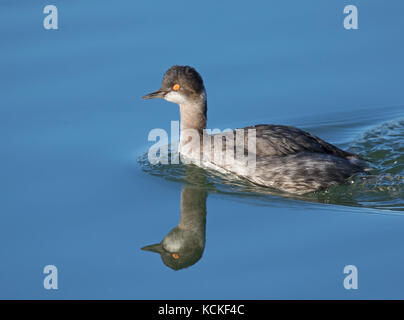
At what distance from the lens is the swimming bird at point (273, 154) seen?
29.7ft

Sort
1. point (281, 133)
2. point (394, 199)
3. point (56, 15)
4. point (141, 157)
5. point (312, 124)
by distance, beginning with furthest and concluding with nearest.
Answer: point (56, 15) → point (312, 124) → point (141, 157) → point (281, 133) → point (394, 199)

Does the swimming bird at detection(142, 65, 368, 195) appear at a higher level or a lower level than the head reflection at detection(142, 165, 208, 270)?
higher

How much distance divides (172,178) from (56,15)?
4.75 m

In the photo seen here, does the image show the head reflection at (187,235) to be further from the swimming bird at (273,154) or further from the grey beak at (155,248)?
the swimming bird at (273,154)

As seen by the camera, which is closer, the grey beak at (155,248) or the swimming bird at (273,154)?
the grey beak at (155,248)

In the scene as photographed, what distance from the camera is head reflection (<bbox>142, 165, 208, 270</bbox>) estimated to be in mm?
7664

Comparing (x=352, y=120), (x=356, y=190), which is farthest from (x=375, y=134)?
(x=356, y=190)

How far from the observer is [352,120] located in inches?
437

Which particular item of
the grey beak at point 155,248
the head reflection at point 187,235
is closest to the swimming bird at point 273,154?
the head reflection at point 187,235

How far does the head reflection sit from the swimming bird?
1.92 feet

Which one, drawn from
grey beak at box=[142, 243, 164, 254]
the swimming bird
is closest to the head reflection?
grey beak at box=[142, 243, 164, 254]

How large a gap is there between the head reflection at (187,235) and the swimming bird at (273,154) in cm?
58

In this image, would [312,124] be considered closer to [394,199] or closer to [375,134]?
[375,134]

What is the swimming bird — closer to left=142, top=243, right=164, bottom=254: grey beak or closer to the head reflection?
the head reflection
